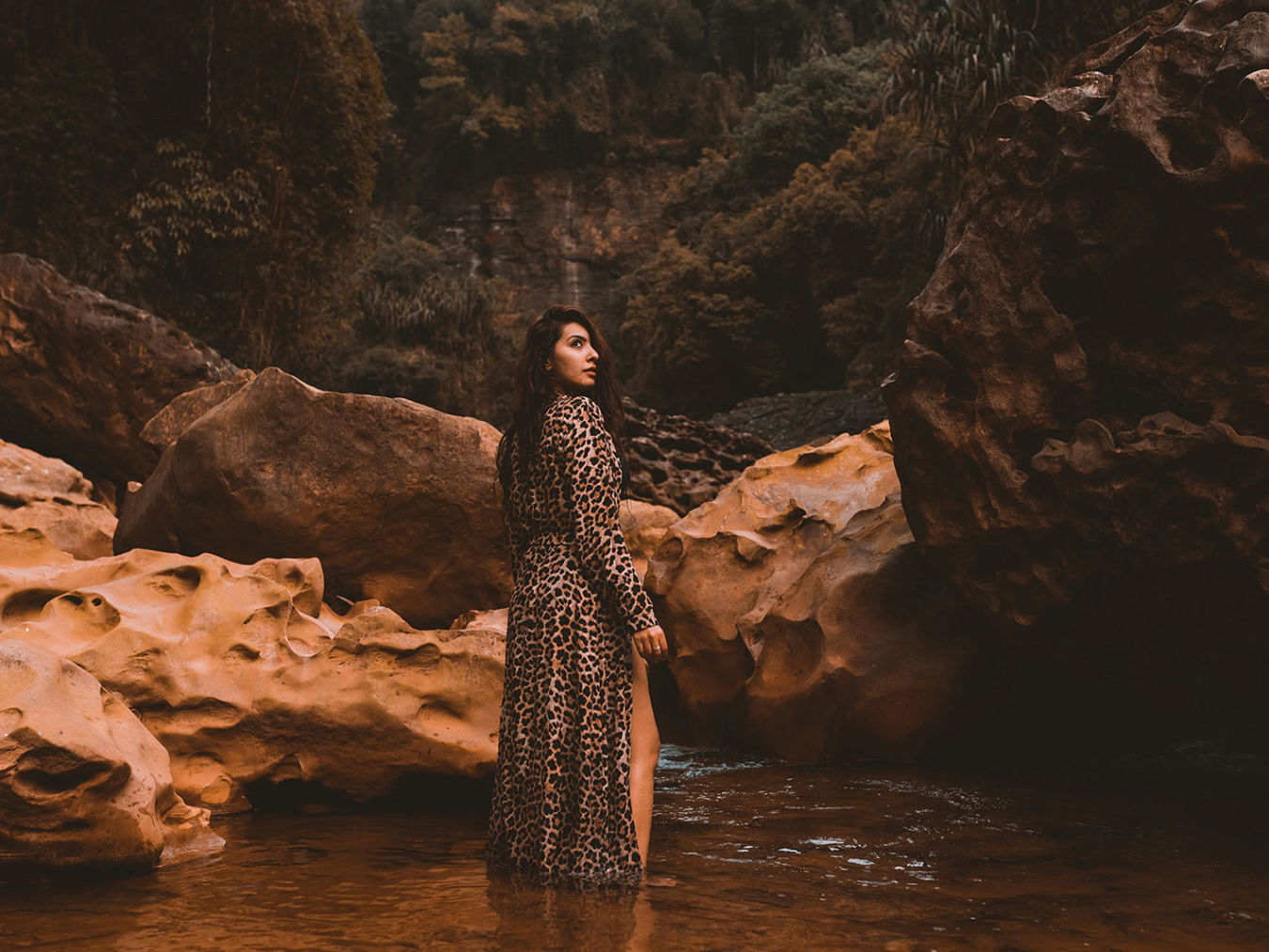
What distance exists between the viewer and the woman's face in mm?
3758

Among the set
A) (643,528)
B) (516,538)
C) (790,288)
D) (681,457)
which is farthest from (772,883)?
(790,288)

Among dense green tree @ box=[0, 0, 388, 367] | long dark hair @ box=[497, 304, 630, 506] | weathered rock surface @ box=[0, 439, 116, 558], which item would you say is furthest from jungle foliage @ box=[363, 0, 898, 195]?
long dark hair @ box=[497, 304, 630, 506]

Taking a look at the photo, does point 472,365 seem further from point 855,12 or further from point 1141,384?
point 1141,384

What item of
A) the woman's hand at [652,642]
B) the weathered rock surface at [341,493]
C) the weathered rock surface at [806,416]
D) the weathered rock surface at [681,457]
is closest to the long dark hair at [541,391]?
the woman's hand at [652,642]

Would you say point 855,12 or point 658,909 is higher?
point 855,12

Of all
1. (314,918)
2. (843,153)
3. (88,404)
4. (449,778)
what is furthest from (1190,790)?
(843,153)

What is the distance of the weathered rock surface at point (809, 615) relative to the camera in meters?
5.39

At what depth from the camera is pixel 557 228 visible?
43.4 m

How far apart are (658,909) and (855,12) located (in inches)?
1811

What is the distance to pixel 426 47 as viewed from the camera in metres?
44.1

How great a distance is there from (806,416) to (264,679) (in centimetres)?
1954

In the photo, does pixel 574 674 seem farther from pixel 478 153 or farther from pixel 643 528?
pixel 478 153

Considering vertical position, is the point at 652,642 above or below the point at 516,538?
below

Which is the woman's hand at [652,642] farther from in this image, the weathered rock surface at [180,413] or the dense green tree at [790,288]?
the dense green tree at [790,288]
